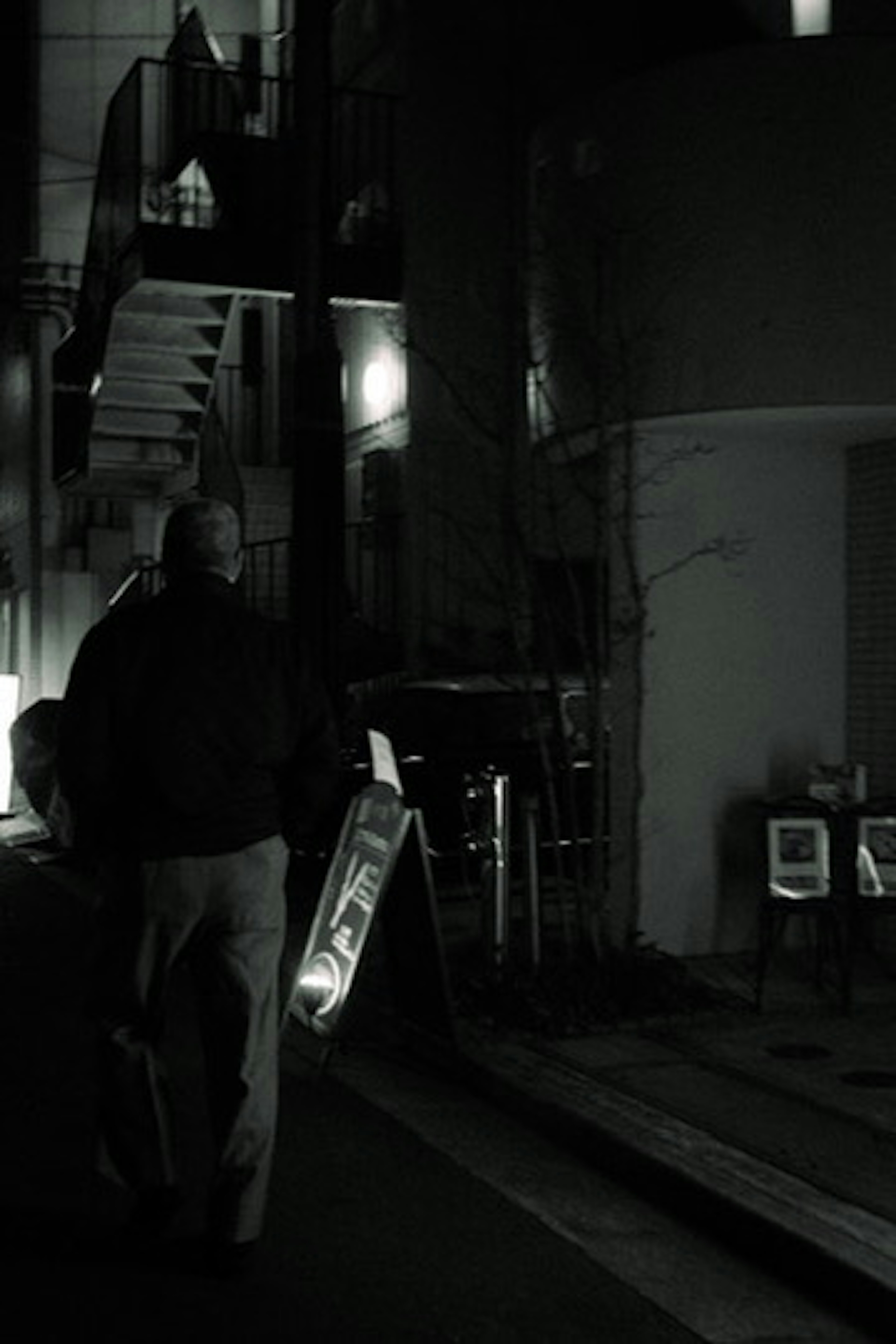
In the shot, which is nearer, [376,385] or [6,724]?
[6,724]

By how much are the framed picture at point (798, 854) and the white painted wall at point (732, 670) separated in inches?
37.0

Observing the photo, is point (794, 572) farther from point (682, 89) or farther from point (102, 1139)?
point (102, 1139)

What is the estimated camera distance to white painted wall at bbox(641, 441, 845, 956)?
9055 mm

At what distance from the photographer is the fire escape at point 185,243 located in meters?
16.4

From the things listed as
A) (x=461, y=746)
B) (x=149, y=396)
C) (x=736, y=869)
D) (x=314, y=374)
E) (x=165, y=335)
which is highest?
(x=165, y=335)

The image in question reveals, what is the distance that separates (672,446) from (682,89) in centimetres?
177

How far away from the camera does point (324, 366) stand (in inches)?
398

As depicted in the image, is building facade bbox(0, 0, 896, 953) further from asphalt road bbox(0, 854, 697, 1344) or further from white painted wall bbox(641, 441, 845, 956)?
asphalt road bbox(0, 854, 697, 1344)

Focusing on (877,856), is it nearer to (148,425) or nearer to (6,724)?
(6,724)

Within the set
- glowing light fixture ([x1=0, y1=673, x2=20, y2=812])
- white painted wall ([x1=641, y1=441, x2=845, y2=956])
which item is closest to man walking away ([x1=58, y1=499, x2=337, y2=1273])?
white painted wall ([x1=641, y1=441, x2=845, y2=956])

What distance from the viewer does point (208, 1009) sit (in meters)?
4.71

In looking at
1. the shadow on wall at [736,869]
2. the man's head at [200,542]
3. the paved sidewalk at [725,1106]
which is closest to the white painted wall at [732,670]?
the shadow on wall at [736,869]

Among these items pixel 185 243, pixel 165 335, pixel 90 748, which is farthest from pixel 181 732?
pixel 165 335

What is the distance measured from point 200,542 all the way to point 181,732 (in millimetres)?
590
